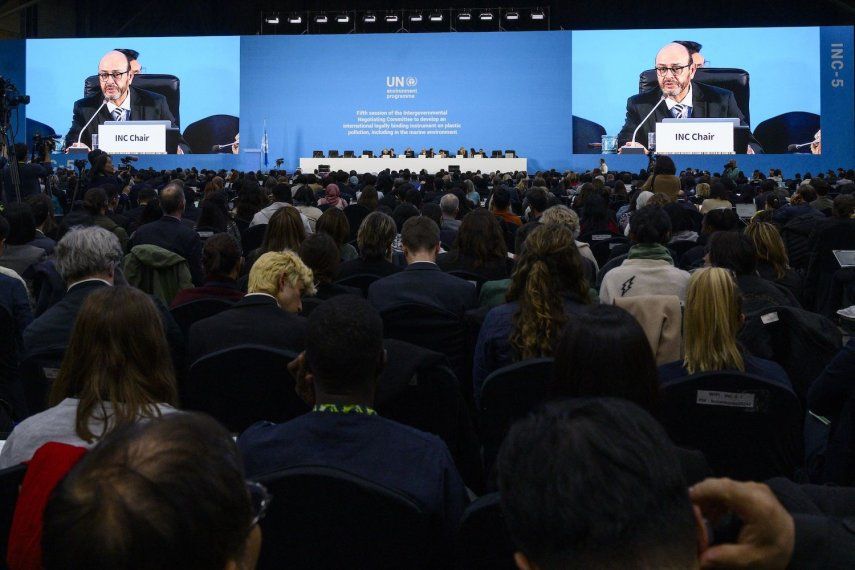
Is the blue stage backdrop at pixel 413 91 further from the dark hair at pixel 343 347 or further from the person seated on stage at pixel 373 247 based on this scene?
the dark hair at pixel 343 347

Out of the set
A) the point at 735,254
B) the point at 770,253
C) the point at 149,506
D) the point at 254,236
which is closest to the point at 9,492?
the point at 149,506

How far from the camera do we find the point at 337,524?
1679mm

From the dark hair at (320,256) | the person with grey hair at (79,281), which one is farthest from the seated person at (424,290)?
the person with grey hair at (79,281)

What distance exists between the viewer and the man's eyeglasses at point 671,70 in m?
20.4

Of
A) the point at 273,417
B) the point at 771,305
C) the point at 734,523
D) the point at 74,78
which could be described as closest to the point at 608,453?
the point at 734,523

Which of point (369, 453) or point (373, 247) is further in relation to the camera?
point (373, 247)

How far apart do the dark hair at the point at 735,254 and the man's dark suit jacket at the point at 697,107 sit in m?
17.2

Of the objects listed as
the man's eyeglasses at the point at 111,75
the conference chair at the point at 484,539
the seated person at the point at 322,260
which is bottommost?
the conference chair at the point at 484,539

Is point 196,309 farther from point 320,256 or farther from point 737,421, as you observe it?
point 737,421

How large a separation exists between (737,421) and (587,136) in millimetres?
19156

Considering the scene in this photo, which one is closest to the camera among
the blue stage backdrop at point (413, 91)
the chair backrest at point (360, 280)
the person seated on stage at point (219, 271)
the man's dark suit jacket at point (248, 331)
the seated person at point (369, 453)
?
the seated person at point (369, 453)

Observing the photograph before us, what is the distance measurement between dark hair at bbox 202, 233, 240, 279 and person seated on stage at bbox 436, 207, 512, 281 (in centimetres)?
138

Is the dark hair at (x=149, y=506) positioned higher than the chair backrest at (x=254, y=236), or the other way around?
the chair backrest at (x=254, y=236)

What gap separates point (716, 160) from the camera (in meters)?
20.5
